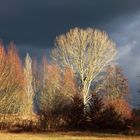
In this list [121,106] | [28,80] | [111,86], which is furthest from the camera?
[28,80]

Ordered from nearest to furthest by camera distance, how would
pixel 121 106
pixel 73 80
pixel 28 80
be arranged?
pixel 121 106 < pixel 73 80 < pixel 28 80

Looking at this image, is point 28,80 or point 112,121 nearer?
point 112,121

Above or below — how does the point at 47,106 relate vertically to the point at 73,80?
below

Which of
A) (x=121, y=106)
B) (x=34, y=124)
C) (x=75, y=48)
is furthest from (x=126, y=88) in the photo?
(x=34, y=124)

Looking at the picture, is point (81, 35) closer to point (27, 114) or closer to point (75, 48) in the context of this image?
point (75, 48)

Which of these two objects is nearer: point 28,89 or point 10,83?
point 10,83

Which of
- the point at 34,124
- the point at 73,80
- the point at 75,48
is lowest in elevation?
the point at 34,124

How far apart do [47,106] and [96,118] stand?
7.80 m

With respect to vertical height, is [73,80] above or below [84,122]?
above

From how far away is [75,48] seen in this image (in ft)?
234

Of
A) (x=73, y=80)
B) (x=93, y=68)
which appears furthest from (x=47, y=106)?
(x=93, y=68)

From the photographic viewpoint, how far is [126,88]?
76.4 meters

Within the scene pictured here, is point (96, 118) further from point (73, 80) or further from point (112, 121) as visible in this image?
point (73, 80)

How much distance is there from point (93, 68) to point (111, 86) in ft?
15.9
